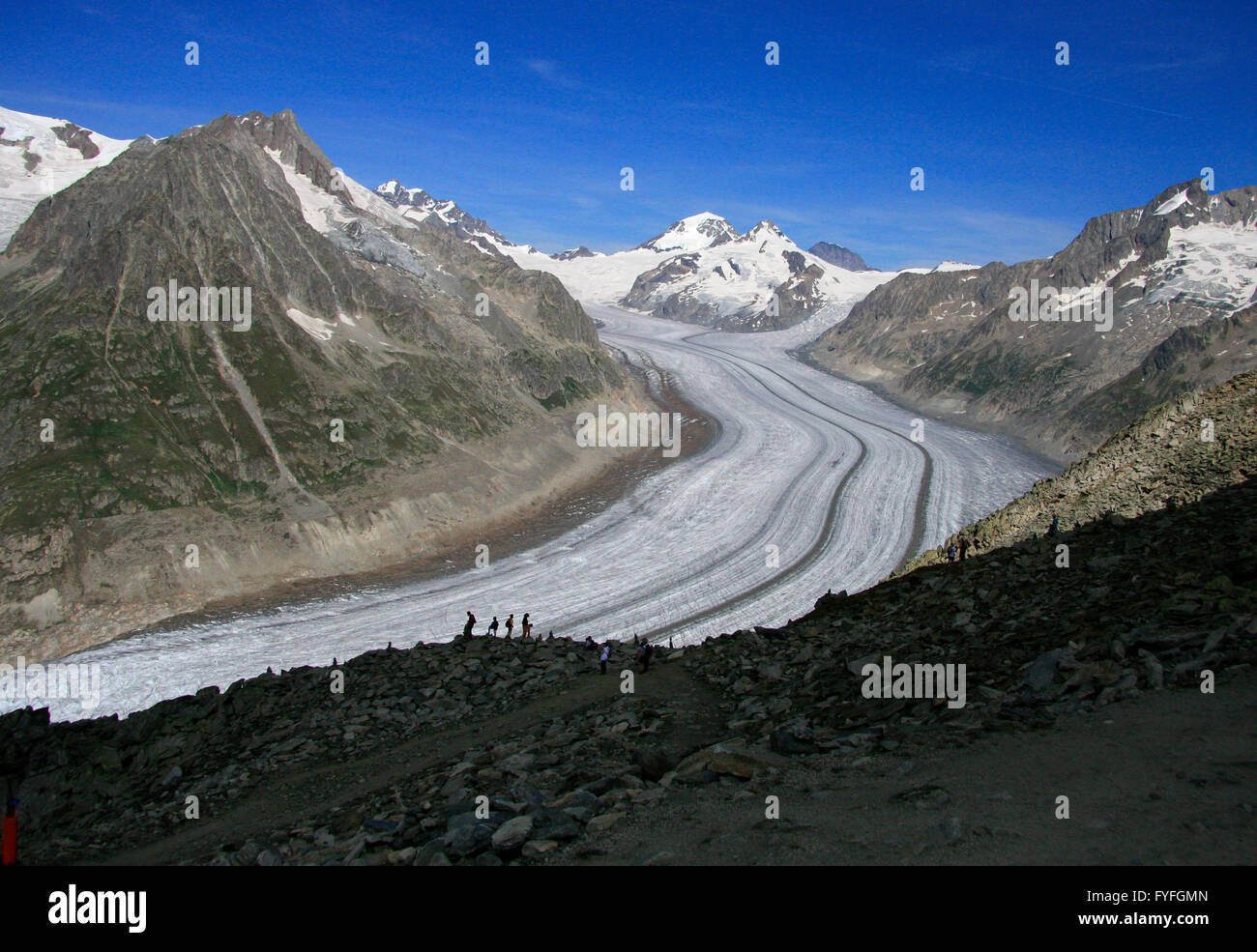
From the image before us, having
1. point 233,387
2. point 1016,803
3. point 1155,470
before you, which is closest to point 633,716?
point 1016,803

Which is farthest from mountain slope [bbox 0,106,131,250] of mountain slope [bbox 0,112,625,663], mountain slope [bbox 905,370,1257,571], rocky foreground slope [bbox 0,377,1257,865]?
mountain slope [bbox 905,370,1257,571]

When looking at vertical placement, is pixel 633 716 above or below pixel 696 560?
below

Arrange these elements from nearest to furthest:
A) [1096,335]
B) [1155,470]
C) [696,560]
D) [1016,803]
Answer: [1016,803] < [1155,470] < [696,560] < [1096,335]

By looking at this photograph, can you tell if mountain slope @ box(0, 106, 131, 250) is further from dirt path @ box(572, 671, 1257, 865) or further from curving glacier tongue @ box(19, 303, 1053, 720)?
dirt path @ box(572, 671, 1257, 865)

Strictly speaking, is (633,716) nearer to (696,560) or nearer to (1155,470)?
(1155,470)

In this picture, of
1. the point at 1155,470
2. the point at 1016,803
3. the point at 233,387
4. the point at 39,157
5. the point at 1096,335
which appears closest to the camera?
the point at 1016,803

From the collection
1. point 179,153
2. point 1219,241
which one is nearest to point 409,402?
point 179,153

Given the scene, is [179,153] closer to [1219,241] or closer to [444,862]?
[444,862]

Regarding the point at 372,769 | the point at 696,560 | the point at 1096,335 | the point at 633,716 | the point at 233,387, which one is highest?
the point at 1096,335

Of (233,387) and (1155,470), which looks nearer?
(1155,470)
